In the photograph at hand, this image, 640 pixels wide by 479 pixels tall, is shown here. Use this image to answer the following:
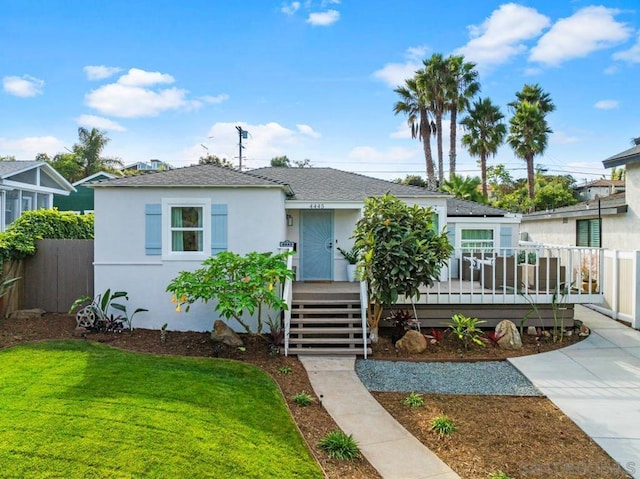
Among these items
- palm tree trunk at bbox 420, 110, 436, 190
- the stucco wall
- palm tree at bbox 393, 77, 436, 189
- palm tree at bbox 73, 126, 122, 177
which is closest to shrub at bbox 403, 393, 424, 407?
the stucco wall

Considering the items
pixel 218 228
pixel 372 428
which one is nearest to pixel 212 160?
pixel 218 228

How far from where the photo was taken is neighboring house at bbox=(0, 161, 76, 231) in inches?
555

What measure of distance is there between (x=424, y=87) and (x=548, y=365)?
2138 centimetres

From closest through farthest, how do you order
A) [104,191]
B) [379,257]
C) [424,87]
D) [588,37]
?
[379,257], [104,191], [588,37], [424,87]

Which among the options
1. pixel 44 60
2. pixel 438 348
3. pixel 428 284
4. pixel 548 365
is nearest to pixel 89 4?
pixel 44 60

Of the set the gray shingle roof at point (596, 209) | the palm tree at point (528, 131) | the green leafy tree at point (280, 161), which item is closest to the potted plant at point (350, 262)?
the gray shingle roof at point (596, 209)

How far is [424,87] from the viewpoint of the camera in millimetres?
25250

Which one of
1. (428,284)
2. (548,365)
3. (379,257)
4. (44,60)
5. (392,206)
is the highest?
(44,60)

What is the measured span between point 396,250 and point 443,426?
375cm

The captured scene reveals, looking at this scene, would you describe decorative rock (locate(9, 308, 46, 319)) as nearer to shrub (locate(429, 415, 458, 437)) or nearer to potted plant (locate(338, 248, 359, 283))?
potted plant (locate(338, 248, 359, 283))

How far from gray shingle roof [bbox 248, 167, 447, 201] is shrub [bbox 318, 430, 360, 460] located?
759cm

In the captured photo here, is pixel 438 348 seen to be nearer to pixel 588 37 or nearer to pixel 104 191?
pixel 104 191

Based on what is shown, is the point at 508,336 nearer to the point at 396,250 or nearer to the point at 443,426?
the point at 396,250

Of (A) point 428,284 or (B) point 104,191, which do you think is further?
(B) point 104,191
